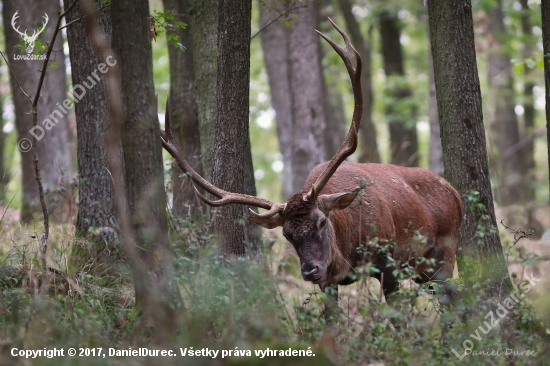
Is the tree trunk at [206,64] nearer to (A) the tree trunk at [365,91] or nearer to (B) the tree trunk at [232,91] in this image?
(B) the tree trunk at [232,91]

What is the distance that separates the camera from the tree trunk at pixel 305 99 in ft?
42.3

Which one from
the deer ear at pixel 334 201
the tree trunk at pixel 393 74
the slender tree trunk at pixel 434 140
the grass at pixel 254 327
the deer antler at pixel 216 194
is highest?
the tree trunk at pixel 393 74

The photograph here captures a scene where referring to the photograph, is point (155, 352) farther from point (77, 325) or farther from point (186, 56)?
point (186, 56)

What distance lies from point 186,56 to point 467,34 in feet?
14.2

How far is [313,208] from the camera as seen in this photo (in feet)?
23.8

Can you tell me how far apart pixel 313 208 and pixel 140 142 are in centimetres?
265

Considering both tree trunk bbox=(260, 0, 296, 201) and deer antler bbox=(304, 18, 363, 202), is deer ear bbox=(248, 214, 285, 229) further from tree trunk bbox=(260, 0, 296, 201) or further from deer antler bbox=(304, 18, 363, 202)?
tree trunk bbox=(260, 0, 296, 201)

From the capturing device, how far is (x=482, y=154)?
7.21 metres

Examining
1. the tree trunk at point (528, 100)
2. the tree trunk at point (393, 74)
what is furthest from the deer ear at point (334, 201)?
the tree trunk at point (528, 100)

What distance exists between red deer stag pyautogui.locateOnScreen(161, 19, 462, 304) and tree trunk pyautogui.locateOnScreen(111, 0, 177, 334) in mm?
1483

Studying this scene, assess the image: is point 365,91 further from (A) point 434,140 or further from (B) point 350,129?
(B) point 350,129

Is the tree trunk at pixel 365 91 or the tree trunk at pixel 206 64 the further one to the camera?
the tree trunk at pixel 365 91

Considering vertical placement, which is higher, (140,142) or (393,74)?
(393,74)

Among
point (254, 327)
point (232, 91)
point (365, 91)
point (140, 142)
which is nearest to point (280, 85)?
point (365, 91)
